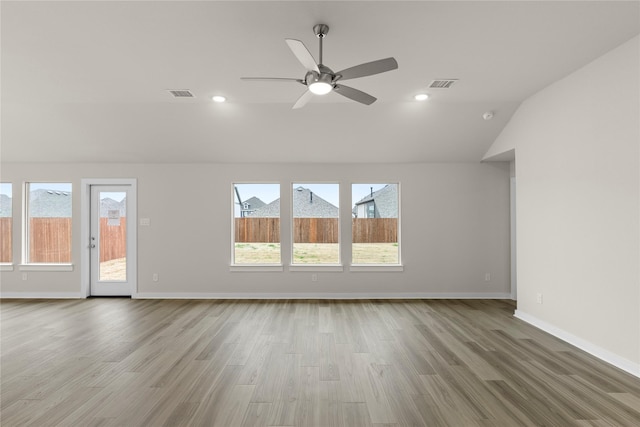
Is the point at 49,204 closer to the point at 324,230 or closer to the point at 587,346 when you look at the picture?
the point at 324,230

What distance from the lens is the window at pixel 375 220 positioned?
19.3 ft

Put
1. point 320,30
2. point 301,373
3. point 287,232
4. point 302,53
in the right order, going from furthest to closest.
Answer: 1. point 287,232
2. point 301,373
3. point 320,30
4. point 302,53

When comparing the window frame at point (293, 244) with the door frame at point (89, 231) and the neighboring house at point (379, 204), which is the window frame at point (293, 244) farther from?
the door frame at point (89, 231)

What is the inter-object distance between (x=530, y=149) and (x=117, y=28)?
4790mm

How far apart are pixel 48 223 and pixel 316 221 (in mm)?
4851

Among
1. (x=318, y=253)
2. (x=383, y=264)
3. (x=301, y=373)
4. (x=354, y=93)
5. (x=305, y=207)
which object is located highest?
(x=354, y=93)

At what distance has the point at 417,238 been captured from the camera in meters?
5.75

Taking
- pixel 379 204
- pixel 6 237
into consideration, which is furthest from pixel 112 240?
pixel 379 204

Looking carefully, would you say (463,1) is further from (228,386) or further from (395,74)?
(228,386)

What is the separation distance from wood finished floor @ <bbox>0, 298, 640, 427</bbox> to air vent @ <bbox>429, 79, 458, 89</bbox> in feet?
9.63

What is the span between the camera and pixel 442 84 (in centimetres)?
379

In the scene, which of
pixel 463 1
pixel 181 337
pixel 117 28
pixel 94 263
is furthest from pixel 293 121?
pixel 94 263

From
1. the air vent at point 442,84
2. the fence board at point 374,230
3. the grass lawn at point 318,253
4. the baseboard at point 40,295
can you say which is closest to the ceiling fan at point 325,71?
the air vent at point 442,84

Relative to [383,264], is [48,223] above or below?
above
